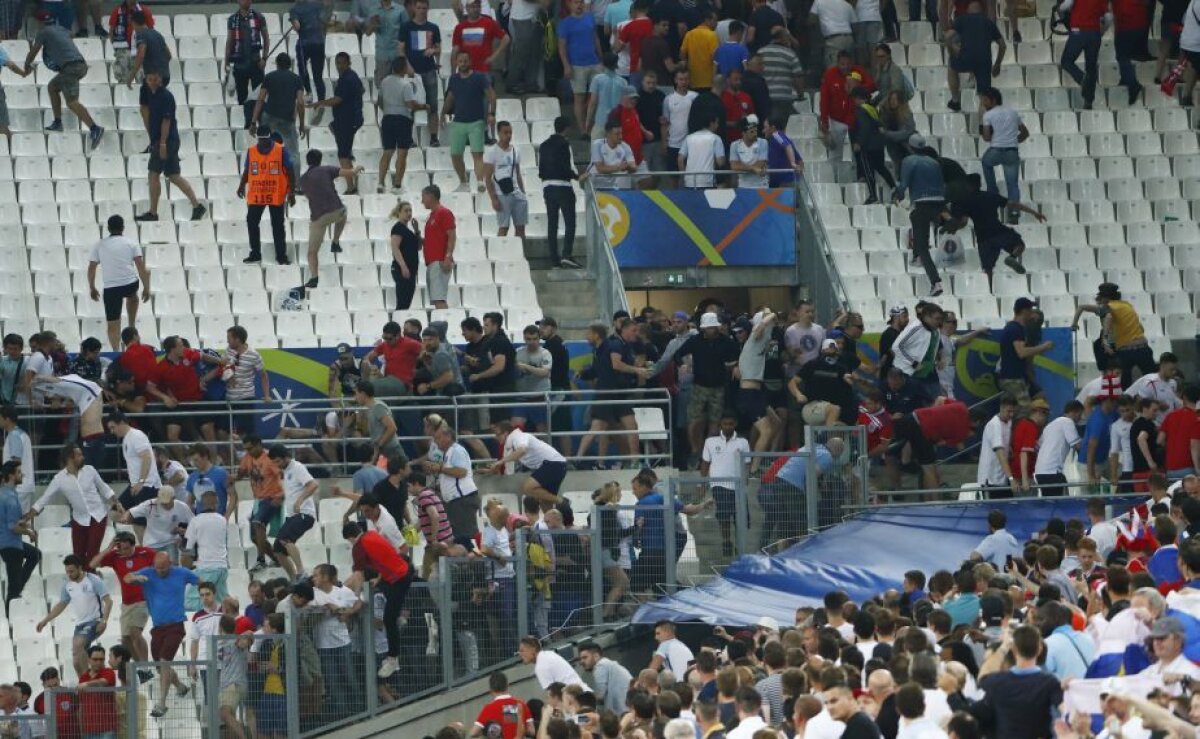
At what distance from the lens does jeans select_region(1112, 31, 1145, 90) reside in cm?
2934

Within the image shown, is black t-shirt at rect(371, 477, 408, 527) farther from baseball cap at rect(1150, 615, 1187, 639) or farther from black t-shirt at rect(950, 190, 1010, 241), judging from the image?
baseball cap at rect(1150, 615, 1187, 639)

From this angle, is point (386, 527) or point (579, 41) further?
point (579, 41)

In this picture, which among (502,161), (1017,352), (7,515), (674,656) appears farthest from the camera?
(502,161)

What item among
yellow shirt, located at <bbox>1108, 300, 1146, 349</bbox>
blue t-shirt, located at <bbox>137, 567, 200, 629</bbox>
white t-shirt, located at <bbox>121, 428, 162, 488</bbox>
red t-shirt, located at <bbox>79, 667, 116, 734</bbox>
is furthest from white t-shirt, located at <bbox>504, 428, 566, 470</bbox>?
yellow shirt, located at <bbox>1108, 300, 1146, 349</bbox>

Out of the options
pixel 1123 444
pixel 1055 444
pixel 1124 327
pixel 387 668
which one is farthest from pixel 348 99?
pixel 1123 444

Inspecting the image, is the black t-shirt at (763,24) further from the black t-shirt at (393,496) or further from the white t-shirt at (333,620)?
the white t-shirt at (333,620)

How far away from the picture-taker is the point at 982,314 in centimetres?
2592

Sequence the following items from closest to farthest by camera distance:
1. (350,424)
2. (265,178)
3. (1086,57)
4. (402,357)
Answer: (350,424), (402,357), (265,178), (1086,57)

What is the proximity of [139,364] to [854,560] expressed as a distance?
6543 mm

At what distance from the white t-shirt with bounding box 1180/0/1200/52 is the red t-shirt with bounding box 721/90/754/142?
16.5 feet

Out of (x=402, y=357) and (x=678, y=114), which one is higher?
(x=678, y=114)

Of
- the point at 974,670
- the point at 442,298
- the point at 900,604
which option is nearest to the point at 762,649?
the point at 900,604

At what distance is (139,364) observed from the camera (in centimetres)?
2262

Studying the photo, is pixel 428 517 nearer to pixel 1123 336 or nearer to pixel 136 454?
pixel 136 454
